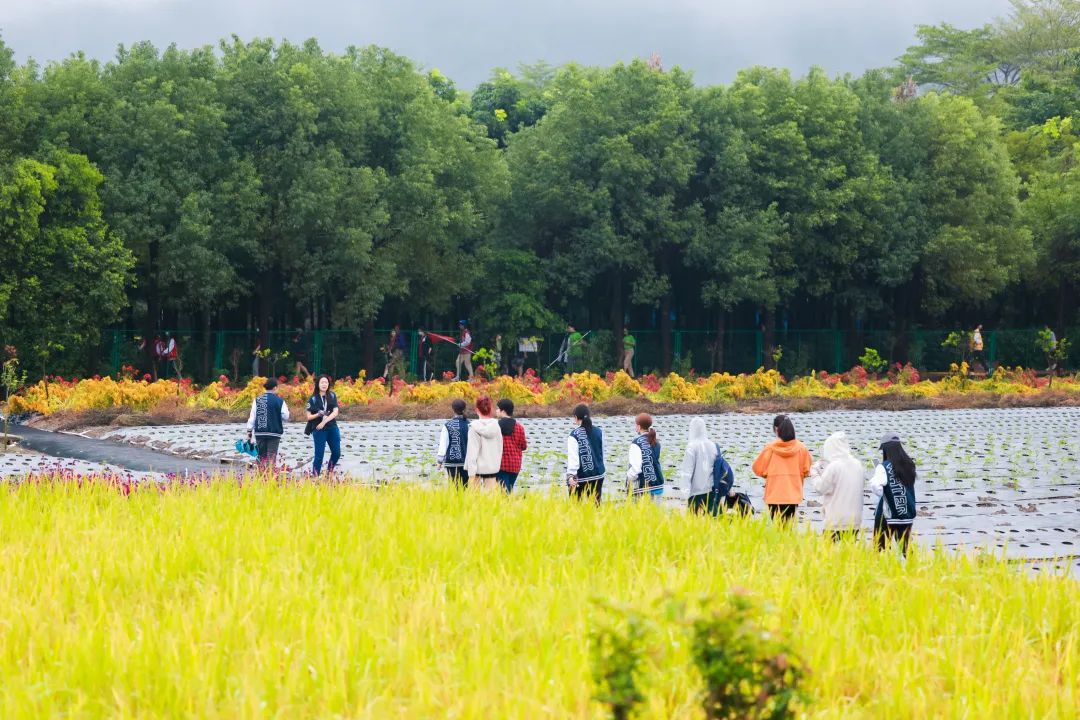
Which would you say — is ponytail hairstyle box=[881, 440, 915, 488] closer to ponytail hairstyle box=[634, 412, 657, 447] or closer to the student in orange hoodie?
the student in orange hoodie

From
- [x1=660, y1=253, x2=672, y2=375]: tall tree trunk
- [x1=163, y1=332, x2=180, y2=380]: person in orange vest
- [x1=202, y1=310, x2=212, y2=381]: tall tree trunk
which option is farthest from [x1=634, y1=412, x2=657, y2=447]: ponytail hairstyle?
[x1=660, y1=253, x2=672, y2=375]: tall tree trunk

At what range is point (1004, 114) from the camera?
6775 cm

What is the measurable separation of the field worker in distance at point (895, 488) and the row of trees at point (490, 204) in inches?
1214

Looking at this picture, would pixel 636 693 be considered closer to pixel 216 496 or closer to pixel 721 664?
pixel 721 664

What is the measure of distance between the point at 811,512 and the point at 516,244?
34.8 metres

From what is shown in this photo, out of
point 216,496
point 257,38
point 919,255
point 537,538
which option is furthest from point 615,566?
point 919,255

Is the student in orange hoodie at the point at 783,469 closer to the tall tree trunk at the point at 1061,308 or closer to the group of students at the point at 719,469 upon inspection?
the group of students at the point at 719,469

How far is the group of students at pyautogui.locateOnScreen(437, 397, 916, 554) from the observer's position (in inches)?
436

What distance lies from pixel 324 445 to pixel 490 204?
32.4 m

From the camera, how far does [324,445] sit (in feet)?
58.6

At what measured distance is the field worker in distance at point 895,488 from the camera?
36.0 feet

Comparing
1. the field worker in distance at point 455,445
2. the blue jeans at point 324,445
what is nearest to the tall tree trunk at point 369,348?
the blue jeans at point 324,445

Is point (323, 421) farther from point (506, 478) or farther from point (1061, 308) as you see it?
point (1061, 308)

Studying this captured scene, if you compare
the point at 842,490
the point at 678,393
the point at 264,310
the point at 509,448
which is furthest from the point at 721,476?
the point at 264,310
